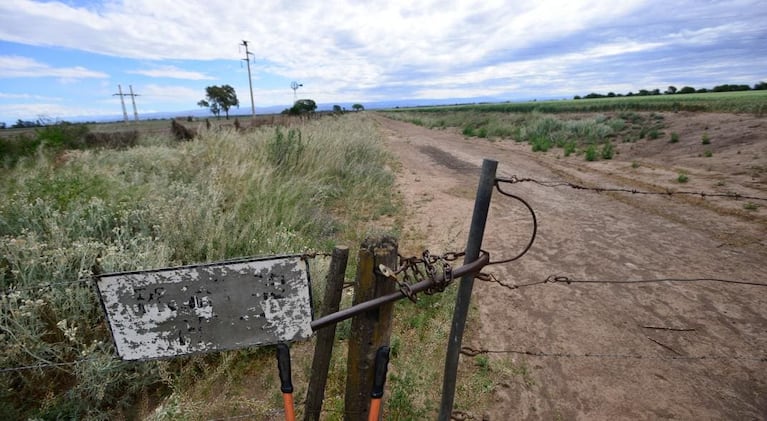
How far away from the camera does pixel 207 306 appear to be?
1248 mm

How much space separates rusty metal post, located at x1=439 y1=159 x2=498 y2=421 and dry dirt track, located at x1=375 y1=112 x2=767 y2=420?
711 mm

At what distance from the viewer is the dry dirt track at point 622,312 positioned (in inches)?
105

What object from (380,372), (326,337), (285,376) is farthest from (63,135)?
(380,372)

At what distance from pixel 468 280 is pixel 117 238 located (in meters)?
3.71

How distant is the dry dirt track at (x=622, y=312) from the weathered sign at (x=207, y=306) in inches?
77.0

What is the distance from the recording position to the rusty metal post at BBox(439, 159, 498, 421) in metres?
1.68

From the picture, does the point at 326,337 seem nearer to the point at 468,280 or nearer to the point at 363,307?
the point at 363,307

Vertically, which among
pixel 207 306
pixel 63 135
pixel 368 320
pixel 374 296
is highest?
pixel 63 135

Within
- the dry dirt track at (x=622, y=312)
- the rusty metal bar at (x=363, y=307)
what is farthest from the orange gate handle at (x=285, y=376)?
the dry dirt track at (x=622, y=312)

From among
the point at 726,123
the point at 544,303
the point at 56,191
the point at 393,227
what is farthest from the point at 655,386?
the point at 726,123

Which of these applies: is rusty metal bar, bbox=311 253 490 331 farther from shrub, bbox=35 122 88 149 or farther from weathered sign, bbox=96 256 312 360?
shrub, bbox=35 122 88 149

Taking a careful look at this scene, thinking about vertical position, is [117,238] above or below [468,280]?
below

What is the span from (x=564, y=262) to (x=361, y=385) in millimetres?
4067

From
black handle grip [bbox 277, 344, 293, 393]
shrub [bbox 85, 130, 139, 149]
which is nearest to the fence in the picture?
black handle grip [bbox 277, 344, 293, 393]
